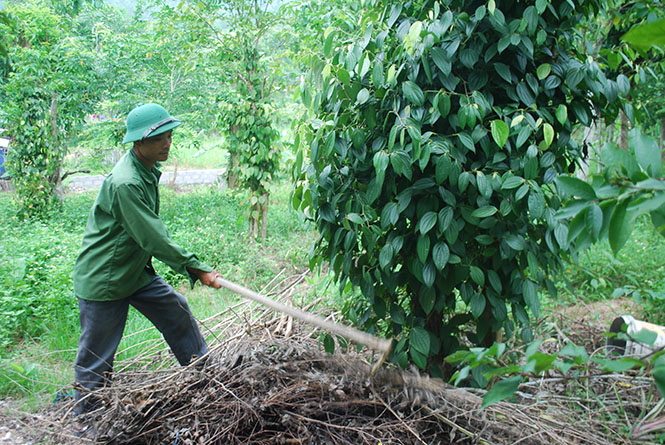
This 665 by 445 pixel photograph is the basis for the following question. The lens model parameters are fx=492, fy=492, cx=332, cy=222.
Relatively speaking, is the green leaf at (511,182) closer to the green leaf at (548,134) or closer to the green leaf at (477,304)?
the green leaf at (548,134)

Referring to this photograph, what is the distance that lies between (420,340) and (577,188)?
1.51 meters

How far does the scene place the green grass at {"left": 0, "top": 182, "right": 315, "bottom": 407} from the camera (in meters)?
3.73

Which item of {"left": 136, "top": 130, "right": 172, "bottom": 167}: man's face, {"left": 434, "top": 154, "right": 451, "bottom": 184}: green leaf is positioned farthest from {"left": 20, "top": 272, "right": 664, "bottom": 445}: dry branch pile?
{"left": 136, "top": 130, "right": 172, "bottom": 167}: man's face

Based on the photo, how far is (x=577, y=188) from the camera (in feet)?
3.61

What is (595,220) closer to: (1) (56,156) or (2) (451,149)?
(2) (451,149)

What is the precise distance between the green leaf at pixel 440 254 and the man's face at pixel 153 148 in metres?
1.84

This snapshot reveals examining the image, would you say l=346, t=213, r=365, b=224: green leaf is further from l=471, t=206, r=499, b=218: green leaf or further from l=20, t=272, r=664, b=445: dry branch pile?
l=20, t=272, r=664, b=445: dry branch pile

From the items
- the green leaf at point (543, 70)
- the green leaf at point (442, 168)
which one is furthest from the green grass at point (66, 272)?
the green leaf at point (543, 70)

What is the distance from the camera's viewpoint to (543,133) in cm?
234

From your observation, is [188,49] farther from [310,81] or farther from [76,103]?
[310,81]

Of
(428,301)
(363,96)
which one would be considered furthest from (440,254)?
(363,96)

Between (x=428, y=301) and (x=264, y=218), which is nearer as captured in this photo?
(x=428, y=301)

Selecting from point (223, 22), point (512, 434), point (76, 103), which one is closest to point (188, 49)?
point (223, 22)

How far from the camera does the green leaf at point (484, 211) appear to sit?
2186mm
